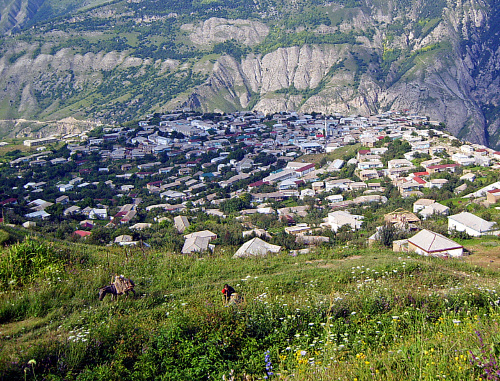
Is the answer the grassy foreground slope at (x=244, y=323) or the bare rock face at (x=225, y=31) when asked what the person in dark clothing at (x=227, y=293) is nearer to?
the grassy foreground slope at (x=244, y=323)

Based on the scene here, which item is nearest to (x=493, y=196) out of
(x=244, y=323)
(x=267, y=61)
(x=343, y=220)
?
(x=343, y=220)

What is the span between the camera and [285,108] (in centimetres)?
9306

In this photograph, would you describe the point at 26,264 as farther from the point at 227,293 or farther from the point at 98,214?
the point at 98,214

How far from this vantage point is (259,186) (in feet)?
121

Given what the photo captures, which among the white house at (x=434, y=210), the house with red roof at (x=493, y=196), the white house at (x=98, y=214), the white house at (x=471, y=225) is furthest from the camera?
the white house at (x=98, y=214)

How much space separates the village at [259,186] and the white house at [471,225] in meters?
0.08

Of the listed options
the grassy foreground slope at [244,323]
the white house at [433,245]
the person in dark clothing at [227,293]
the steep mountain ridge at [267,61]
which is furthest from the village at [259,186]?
the steep mountain ridge at [267,61]

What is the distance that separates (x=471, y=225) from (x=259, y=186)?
66.1ft

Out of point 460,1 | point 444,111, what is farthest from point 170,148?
point 460,1

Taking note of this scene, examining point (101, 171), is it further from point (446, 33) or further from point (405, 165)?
point (446, 33)

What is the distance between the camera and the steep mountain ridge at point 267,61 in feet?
287

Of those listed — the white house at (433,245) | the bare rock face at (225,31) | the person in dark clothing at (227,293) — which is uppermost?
the bare rock face at (225,31)

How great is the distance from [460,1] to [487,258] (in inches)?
4638

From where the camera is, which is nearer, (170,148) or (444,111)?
(170,148)
